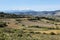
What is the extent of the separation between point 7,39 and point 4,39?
0.28m

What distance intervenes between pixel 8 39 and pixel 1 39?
0.71 metres

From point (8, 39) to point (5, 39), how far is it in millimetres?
306

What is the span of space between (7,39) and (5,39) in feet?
0.70

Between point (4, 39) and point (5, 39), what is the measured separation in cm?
11

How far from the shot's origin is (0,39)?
18.2m

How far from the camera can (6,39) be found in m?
18.6

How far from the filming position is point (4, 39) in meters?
18.5

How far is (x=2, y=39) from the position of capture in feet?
60.3

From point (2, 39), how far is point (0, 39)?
0.77 feet

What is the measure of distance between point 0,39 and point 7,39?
27.9 inches

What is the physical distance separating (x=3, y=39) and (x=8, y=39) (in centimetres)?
48

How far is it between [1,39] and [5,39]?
1.31ft

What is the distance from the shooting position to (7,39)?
731 inches
